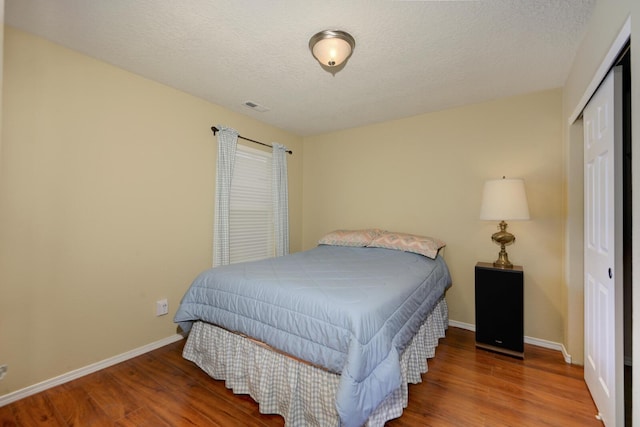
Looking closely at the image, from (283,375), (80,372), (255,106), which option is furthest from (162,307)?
(255,106)

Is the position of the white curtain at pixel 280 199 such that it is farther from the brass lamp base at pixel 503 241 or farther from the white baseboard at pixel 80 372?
the brass lamp base at pixel 503 241

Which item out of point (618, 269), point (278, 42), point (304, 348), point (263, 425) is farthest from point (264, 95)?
point (618, 269)

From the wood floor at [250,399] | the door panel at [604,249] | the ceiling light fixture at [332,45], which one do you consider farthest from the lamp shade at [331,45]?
the wood floor at [250,399]

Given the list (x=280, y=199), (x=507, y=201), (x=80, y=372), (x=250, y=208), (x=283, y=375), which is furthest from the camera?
(x=280, y=199)

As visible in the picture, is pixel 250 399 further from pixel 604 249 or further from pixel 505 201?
pixel 505 201

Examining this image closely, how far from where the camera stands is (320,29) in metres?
1.78

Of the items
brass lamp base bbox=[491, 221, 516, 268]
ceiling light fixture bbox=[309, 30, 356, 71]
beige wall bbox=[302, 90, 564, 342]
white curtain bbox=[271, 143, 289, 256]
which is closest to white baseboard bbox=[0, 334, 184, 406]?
white curtain bbox=[271, 143, 289, 256]

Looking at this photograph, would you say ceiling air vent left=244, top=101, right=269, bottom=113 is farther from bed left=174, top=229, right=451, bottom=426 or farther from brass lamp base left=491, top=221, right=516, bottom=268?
brass lamp base left=491, top=221, right=516, bottom=268

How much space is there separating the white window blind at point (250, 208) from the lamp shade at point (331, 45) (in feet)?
5.52

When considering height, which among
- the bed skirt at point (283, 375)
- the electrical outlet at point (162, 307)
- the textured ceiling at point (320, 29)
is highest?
the textured ceiling at point (320, 29)

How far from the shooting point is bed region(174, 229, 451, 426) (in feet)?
4.55

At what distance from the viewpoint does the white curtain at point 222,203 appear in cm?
295

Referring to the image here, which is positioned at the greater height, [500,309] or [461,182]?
[461,182]

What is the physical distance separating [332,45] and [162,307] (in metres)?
2.57
